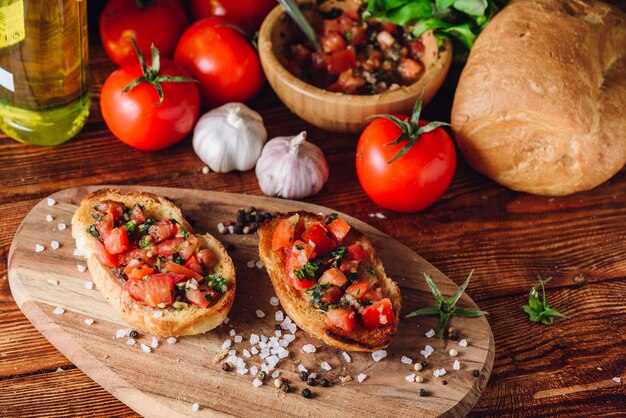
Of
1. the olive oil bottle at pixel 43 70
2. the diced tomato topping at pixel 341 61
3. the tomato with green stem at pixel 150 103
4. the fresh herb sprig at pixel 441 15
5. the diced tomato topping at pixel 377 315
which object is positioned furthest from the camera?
the diced tomato topping at pixel 341 61

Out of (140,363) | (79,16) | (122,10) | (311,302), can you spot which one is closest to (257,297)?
(311,302)

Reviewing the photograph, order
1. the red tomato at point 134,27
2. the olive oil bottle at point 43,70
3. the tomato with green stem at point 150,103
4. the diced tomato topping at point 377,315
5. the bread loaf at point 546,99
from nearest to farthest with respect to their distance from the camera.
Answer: the diced tomato topping at point 377,315
the olive oil bottle at point 43,70
the bread loaf at point 546,99
the tomato with green stem at point 150,103
the red tomato at point 134,27

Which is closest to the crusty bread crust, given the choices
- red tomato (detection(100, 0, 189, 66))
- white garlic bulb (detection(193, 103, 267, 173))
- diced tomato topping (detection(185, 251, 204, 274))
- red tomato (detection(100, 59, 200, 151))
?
diced tomato topping (detection(185, 251, 204, 274))

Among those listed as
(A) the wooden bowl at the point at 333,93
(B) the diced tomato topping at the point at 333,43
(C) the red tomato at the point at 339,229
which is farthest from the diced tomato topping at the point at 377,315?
(B) the diced tomato topping at the point at 333,43

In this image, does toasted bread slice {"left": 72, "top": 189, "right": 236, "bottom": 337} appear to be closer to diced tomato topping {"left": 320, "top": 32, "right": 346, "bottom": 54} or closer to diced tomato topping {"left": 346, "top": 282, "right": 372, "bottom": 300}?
diced tomato topping {"left": 346, "top": 282, "right": 372, "bottom": 300}

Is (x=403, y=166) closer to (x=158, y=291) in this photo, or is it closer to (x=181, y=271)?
(x=181, y=271)

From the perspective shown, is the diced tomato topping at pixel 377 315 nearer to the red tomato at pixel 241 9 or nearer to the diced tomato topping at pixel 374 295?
the diced tomato topping at pixel 374 295

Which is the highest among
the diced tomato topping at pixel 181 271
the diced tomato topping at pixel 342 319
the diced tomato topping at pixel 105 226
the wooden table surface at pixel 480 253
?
the diced tomato topping at pixel 105 226
